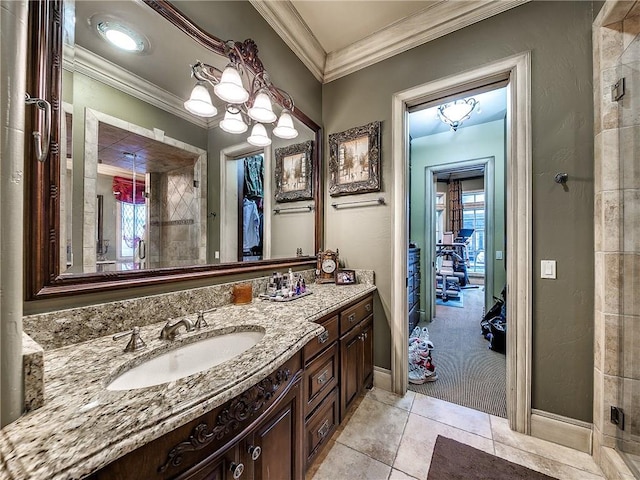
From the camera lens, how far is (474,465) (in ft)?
4.61

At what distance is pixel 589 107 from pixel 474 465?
2.24m

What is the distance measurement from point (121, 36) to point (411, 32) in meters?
2.04

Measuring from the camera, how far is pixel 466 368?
250 cm

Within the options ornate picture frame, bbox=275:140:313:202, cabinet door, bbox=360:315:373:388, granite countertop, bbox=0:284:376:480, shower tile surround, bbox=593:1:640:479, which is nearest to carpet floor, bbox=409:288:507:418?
cabinet door, bbox=360:315:373:388

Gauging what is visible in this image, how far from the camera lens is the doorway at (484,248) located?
87.3 inches

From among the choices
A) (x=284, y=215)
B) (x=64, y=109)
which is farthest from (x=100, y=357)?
(x=284, y=215)

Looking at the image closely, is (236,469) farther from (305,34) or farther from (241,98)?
(305,34)

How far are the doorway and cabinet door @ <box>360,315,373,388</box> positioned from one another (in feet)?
1.50

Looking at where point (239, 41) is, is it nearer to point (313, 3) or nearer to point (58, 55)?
point (313, 3)

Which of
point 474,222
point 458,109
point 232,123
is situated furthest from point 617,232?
point 474,222

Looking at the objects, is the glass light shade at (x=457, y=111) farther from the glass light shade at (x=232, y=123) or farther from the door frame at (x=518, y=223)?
the glass light shade at (x=232, y=123)

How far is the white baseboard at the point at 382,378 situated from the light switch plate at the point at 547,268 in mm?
1364

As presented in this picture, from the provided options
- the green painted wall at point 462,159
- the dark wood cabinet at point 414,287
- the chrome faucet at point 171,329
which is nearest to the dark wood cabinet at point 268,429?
the chrome faucet at point 171,329

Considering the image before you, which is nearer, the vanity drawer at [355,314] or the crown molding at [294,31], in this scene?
the vanity drawer at [355,314]
